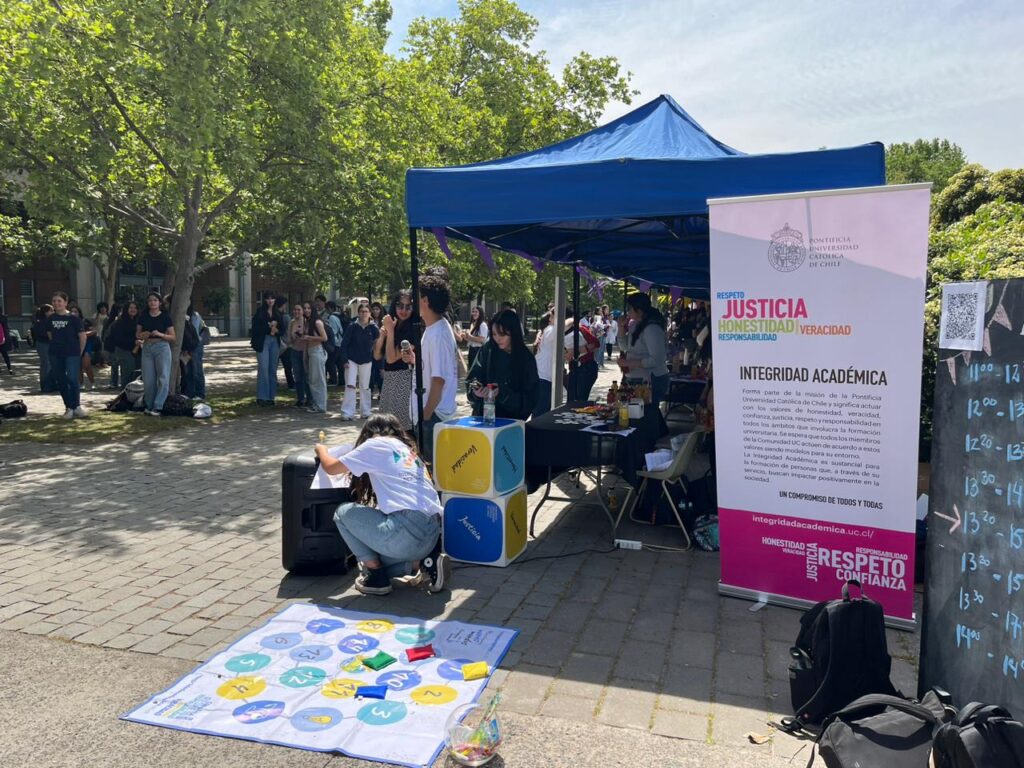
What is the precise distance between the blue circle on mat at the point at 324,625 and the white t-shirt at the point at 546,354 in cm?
566

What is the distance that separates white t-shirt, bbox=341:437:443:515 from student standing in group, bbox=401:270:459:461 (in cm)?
105

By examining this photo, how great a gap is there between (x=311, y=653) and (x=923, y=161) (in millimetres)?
55579

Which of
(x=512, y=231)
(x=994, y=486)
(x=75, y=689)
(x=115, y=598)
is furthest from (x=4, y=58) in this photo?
(x=994, y=486)

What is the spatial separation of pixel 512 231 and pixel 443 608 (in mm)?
3342

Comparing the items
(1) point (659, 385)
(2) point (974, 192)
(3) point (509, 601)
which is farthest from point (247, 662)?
(2) point (974, 192)

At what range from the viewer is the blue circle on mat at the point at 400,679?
11.3 ft

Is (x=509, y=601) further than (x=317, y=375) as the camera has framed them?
No

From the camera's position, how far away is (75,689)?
135 inches

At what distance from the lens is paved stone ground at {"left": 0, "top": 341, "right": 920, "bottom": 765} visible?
342 cm

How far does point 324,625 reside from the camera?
4.11 meters

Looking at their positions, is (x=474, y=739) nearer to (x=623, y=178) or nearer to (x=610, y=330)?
(x=623, y=178)

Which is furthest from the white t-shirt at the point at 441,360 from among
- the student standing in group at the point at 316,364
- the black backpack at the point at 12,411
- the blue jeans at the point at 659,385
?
the black backpack at the point at 12,411

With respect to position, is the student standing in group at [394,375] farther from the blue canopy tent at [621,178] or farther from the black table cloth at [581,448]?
the black table cloth at [581,448]

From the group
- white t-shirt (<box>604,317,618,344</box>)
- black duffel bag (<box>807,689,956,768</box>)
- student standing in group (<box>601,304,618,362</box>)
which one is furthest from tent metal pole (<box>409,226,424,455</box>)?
white t-shirt (<box>604,317,618,344</box>)
